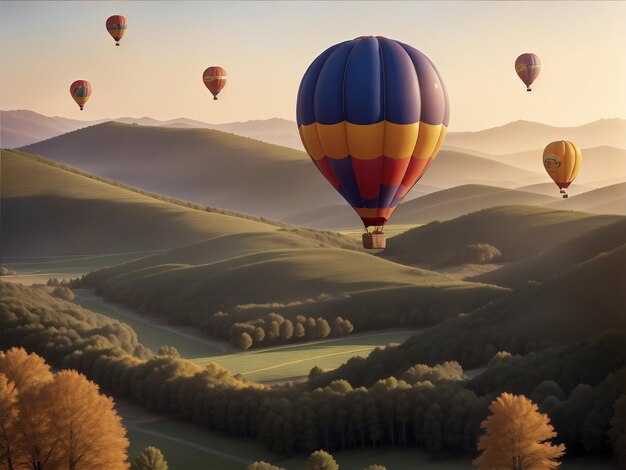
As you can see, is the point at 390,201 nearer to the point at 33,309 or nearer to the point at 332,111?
the point at 332,111

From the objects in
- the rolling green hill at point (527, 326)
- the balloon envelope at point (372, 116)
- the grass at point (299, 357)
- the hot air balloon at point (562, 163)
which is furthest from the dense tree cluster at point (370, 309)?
the balloon envelope at point (372, 116)

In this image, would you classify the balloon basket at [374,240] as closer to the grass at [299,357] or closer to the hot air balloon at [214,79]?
the grass at [299,357]

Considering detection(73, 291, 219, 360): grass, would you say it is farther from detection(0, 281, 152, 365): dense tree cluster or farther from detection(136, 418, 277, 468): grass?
detection(136, 418, 277, 468): grass

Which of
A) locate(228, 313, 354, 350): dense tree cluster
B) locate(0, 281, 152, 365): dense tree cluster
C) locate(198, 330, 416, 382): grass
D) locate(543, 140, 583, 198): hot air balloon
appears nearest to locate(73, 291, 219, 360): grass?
locate(228, 313, 354, 350): dense tree cluster

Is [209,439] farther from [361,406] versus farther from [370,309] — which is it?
[370,309]

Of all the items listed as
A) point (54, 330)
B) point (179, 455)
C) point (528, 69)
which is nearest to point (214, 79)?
point (528, 69)
